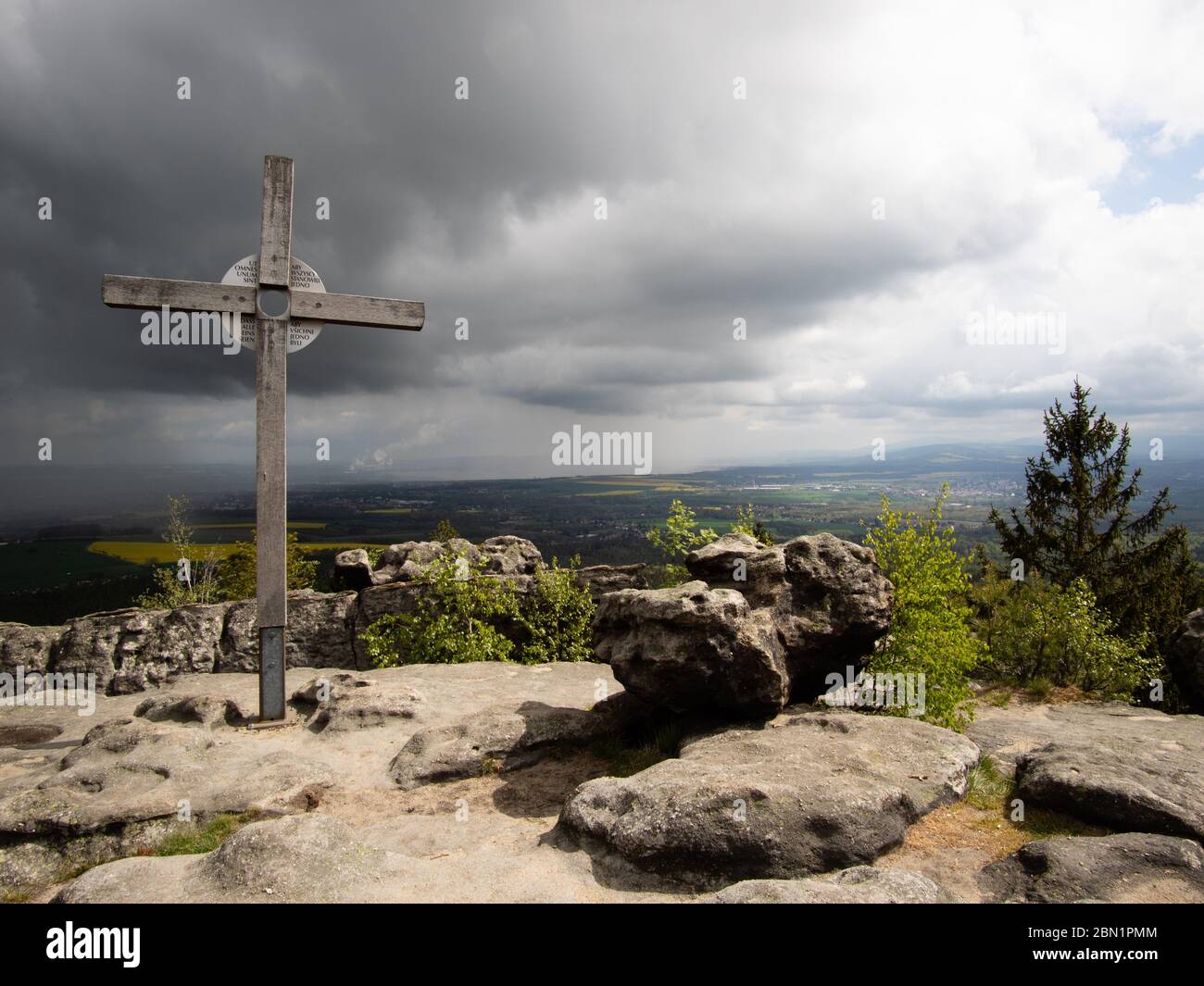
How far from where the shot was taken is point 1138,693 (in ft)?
58.1

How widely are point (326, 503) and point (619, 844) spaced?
5614cm

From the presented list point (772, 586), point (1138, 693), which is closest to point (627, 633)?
point (772, 586)

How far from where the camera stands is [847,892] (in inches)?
165

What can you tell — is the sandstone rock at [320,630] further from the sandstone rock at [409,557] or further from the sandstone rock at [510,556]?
the sandstone rock at [510,556]

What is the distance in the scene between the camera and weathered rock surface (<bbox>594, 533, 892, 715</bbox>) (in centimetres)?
742

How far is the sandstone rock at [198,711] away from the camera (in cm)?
907

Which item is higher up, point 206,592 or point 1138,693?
point 206,592

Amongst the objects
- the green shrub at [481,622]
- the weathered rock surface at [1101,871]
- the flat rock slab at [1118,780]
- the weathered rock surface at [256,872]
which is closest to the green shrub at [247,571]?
the green shrub at [481,622]

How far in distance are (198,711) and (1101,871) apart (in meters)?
10.2

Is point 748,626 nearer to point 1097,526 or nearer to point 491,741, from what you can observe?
point 491,741

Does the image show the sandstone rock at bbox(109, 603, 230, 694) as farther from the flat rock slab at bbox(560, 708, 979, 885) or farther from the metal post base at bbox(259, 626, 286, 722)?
the flat rock slab at bbox(560, 708, 979, 885)

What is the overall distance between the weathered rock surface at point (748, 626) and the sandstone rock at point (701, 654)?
1 cm

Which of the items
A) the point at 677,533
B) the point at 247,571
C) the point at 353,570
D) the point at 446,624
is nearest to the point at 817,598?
the point at 677,533
